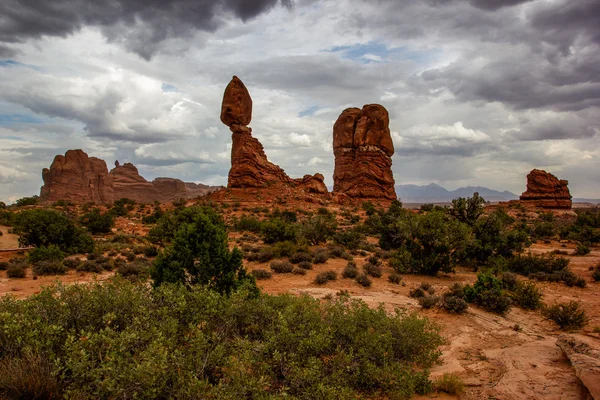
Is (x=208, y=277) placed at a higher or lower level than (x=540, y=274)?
higher

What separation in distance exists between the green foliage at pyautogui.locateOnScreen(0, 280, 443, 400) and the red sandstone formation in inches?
2233

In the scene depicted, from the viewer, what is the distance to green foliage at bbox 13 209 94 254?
15.4m

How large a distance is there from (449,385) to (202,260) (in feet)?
18.8

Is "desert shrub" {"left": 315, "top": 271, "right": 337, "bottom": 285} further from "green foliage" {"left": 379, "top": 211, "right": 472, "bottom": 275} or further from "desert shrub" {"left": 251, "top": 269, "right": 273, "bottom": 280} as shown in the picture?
"green foliage" {"left": 379, "top": 211, "right": 472, "bottom": 275}

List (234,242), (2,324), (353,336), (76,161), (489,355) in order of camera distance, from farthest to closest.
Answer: (76,161)
(234,242)
(489,355)
(353,336)
(2,324)

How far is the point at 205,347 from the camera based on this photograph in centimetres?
435

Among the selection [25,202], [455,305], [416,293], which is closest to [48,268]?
[416,293]

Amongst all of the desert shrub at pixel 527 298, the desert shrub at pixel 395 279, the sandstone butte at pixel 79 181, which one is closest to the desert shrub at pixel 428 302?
the desert shrub at pixel 395 279

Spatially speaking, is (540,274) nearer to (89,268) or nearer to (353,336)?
(353,336)

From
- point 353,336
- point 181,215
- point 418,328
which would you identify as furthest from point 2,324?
point 181,215

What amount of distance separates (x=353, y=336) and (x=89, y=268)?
11.8 meters

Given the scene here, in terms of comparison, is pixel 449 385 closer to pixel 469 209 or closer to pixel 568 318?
pixel 568 318

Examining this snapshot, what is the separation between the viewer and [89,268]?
1277cm

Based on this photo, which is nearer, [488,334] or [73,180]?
[488,334]
